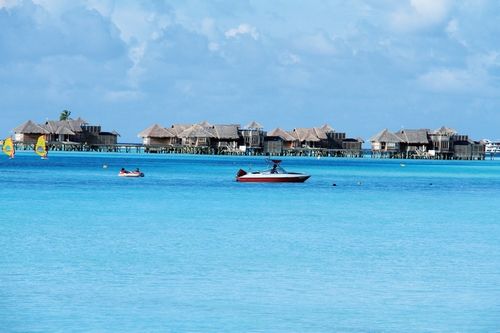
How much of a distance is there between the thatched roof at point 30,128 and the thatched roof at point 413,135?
49.9 metres

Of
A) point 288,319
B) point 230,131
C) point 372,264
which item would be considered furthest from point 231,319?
point 230,131

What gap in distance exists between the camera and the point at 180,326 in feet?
58.5

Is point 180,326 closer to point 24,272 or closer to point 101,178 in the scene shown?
point 24,272

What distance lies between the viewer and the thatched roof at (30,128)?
476ft

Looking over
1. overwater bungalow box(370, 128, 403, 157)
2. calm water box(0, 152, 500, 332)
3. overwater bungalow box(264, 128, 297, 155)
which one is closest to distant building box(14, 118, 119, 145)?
overwater bungalow box(264, 128, 297, 155)

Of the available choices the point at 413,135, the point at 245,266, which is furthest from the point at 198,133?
the point at 245,266

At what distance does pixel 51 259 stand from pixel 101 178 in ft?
146

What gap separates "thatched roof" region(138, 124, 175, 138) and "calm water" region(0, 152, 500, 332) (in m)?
104

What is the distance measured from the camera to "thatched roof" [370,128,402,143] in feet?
468

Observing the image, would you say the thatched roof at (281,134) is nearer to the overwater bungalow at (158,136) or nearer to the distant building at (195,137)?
the distant building at (195,137)

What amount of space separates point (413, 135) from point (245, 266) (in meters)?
121

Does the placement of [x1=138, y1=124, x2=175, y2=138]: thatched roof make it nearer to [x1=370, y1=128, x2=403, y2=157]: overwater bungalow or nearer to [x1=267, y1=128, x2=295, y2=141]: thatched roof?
[x1=267, y1=128, x2=295, y2=141]: thatched roof

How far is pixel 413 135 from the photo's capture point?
143 metres

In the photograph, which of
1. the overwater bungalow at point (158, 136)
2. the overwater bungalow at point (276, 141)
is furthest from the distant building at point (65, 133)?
the overwater bungalow at point (276, 141)
